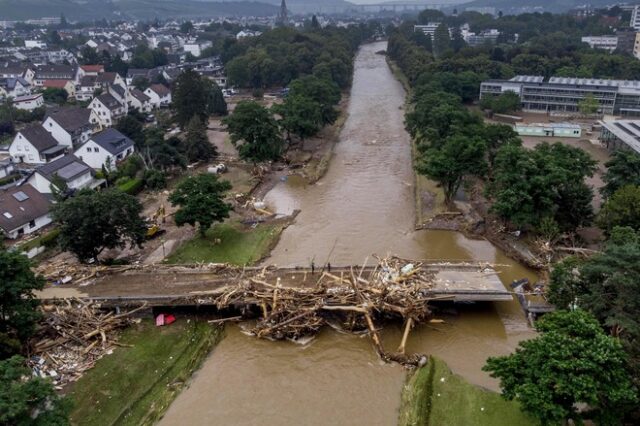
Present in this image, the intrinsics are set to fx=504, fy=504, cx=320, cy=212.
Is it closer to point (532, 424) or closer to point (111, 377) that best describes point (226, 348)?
point (111, 377)

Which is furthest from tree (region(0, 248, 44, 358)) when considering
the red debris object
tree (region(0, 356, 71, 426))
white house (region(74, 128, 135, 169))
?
white house (region(74, 128, 135, 169))

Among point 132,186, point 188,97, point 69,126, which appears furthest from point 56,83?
point 132,186

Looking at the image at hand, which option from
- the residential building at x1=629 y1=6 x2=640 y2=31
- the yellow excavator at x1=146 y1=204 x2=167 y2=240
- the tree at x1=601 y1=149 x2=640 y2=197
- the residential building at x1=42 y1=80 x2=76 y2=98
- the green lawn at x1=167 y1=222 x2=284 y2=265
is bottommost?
the green lawn at x1=167 y1=222 x2=284 y2=265

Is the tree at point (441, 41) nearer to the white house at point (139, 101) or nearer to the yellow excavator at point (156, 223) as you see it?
the white house at point (139, 101)

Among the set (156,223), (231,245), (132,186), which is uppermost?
(132,186)

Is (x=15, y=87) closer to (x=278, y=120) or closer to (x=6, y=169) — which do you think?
(x=6, y=169)

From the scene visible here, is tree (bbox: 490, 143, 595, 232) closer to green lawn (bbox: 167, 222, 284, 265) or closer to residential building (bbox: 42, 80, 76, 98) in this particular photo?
green lawn (bbox: 167, 222, 284, 265)
